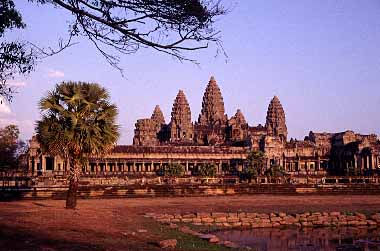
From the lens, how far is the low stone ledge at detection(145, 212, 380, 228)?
73.7ft

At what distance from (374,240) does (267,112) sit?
134 m

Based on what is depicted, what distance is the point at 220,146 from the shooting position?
4599 inches

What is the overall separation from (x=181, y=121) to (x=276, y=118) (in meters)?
27.6

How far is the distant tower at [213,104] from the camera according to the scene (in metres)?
148

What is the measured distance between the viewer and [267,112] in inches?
6004

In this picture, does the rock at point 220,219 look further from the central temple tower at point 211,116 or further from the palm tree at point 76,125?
the central temple tower at point 211,116

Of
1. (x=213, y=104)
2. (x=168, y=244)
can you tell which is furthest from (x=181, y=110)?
(x=168, y=244)

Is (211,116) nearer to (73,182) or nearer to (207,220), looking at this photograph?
(207,220)

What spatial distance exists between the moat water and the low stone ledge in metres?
0.95

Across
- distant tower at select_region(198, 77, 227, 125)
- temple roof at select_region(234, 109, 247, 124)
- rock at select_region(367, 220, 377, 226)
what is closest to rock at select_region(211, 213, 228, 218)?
rock at select_region(367, 220, 377, 226)

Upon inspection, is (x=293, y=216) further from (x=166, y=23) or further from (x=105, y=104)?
(x=166, y=23)

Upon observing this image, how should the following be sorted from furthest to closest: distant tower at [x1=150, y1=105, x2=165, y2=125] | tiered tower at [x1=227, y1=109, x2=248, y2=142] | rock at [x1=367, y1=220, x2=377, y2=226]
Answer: distant tower at [x1=150, y1=105, x2=165, y2=125] → tiered tower at [x1=227, y1=109, x2=248, y2=142] → rock at [x1=367, y1=220, x2=377, y2=226]

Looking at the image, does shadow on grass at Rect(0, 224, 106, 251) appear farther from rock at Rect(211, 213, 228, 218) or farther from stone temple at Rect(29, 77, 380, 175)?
stone temple at Rect(29, 77, 380, 175)

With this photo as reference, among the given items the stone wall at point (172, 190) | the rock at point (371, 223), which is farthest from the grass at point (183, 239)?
the stone wall at point (172, 190)
